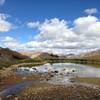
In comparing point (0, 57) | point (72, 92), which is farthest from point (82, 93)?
point (0, 57)

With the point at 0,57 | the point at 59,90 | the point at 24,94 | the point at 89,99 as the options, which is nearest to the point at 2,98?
the point at 24,94

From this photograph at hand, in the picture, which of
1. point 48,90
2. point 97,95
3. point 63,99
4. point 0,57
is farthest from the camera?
point 0,57

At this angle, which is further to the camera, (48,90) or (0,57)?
(0,57)

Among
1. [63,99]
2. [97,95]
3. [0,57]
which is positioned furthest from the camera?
[0,57]

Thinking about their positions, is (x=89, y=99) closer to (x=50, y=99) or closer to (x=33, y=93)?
(x=50, y=99)

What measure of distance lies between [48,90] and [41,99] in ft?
22.1

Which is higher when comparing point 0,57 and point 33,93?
point 0,57

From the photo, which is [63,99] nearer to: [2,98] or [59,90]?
[59,90]

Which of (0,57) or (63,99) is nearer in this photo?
(63,99)

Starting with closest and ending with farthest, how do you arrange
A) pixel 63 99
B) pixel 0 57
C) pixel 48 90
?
pixel 63 99
pixel 48 90
pixel 0 57

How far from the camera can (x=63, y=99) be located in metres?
37.3

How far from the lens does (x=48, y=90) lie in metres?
44.1

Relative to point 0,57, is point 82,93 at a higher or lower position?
lower

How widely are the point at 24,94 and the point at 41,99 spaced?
192 inches
